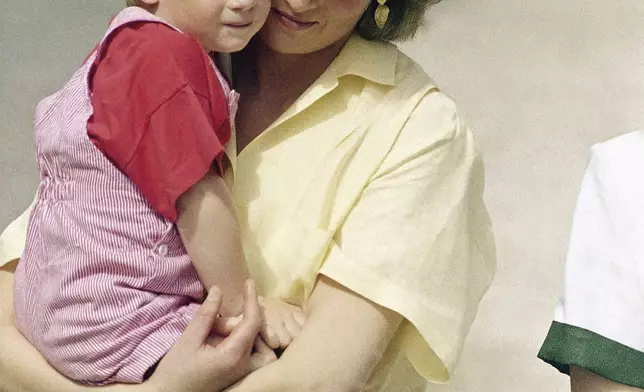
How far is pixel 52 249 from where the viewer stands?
3.55ft

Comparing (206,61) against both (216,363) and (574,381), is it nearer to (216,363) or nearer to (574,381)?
(216,363)

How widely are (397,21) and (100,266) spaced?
20.5 inches

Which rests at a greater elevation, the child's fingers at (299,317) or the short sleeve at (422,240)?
the short sleeve at (422,240)

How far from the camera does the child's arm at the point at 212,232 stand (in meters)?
1.04

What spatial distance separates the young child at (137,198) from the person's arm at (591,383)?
340mm

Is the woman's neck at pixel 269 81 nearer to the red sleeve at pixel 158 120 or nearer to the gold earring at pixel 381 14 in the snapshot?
the gold earring at pixel 381 14

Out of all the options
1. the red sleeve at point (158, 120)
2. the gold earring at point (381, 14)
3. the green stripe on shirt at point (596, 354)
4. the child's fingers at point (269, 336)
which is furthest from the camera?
the gold earring at point (381, 14)

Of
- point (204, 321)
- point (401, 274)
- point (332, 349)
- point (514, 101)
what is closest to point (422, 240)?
point (401, 274)

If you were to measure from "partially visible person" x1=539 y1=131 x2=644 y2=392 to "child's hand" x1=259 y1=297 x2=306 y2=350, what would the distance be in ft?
1.05

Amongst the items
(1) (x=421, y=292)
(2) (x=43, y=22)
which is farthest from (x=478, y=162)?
(2) (x=43, y=22)

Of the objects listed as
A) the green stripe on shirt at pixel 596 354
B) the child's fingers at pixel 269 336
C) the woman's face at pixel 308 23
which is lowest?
the child's fingers at pixel 269 336

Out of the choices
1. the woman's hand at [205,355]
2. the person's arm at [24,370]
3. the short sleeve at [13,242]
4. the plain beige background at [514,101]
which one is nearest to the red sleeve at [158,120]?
the woman's hand at [205,355]

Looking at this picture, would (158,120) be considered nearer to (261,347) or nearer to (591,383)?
(261,347)

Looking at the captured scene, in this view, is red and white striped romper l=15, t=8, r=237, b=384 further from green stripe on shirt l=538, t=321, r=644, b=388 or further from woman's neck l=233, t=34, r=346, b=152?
green stripe on shirt l=538, t=321, r=644, b=388
